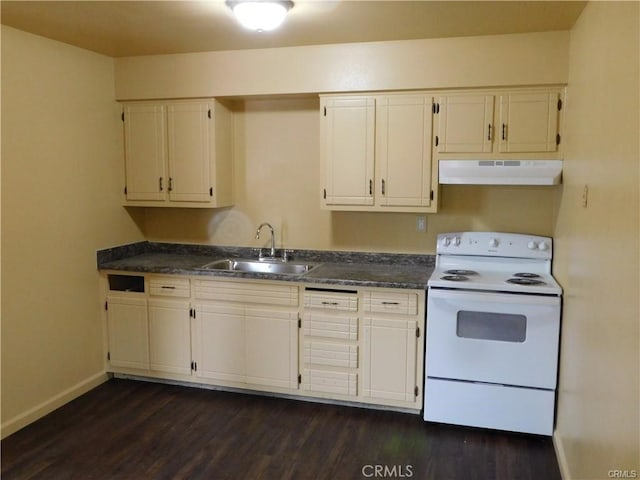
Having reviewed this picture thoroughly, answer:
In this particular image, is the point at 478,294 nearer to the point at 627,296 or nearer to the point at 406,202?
the point at 406,202

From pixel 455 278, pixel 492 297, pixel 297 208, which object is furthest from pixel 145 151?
pixel 492 297

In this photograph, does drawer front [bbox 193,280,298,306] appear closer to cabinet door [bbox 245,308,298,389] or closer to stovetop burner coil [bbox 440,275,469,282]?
cabinet door [bbox 245,308,298,389]

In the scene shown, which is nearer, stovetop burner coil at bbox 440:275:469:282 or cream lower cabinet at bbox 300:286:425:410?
stovetop burner coil at bbox 440:275:469:282

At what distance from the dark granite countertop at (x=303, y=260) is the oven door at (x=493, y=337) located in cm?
26

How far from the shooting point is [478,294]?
306 cm

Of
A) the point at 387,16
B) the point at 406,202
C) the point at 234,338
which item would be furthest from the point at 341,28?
the point at 234,338

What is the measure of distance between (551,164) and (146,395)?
119 inches

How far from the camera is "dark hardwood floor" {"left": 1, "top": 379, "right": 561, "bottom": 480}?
8.93 ft

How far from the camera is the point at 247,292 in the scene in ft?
11.6

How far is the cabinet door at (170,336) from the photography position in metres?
3.71

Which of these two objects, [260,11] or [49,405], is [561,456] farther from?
[49,405]

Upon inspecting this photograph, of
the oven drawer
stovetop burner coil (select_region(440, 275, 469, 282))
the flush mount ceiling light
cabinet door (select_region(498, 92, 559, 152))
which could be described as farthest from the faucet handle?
the flush mount ceiling light

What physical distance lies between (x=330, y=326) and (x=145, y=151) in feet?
6.23
